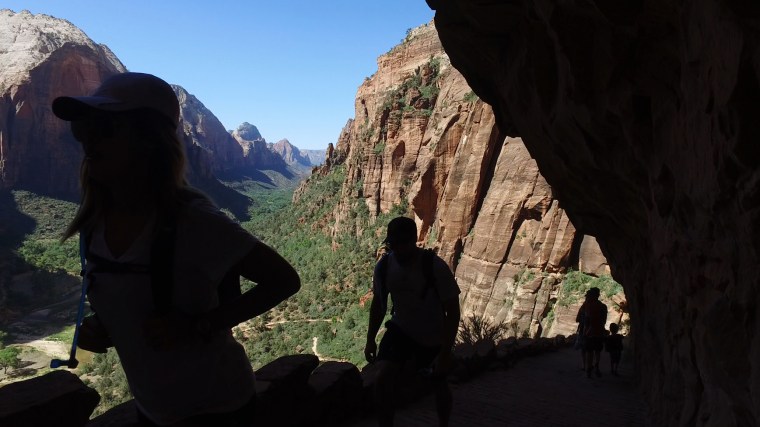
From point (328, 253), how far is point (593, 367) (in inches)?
1498

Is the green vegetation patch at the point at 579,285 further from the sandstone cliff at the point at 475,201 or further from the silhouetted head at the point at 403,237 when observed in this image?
the silhouetted head at the point at 403,237

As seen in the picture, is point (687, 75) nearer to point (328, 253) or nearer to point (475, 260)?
point (475, 260)

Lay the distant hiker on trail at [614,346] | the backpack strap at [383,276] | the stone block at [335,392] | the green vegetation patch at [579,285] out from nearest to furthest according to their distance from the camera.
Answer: the backpack strap at [383,276] < the stone block at [335,392] < the distant hiker on trail at [614,346] < the green vegetation patch at [579,285]

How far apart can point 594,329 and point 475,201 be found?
2072 centimetres

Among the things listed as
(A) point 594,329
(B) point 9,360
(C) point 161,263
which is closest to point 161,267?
(C) point 161,263

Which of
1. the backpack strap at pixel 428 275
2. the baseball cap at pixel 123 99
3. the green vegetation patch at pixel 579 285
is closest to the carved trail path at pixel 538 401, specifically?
the backpack strap at pixel 428 275

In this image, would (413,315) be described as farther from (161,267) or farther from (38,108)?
(38,108)

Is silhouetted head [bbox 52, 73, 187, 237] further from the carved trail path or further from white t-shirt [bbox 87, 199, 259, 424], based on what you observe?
the carved trail path

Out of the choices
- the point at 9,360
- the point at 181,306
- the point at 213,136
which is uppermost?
the point at 213,136

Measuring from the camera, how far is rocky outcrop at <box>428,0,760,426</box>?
1.97m

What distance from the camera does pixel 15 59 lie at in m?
83.4

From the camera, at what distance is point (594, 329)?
7.79 metres

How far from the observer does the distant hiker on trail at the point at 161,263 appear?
1447mm

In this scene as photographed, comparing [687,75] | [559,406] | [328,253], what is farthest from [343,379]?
[328,253]
